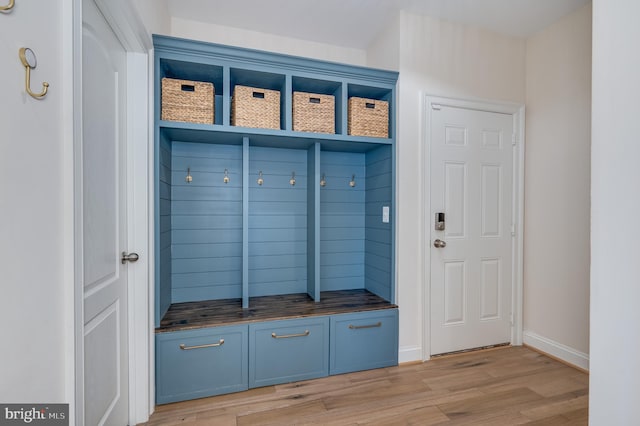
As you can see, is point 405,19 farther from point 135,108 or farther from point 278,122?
point 135,108

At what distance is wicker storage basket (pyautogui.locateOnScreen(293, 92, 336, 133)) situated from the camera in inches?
90.8

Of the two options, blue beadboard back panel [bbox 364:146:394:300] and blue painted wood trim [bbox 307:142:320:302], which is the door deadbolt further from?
blue painted wood trim [bbox 307:142:320:302]

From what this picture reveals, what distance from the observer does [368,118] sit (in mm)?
2447

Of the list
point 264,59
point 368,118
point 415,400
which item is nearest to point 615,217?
point 415,400

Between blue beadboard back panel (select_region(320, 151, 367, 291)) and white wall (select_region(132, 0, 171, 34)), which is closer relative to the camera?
white wall (select_region(132, 0, 171, 34))

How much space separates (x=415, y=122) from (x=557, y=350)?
92.1 inches

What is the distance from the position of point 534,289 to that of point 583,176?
111cm

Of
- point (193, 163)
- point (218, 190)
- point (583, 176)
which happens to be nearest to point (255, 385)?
point (218, 190)

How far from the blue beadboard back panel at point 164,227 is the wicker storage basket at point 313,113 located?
3.25 feet

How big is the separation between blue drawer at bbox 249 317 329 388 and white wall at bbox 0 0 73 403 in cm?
127

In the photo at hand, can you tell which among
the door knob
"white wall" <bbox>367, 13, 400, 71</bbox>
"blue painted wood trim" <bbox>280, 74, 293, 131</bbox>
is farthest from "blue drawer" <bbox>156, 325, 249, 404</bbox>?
"white wall" <bbox>367, 13, 400, 71</bbox>

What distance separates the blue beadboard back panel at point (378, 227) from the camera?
8.28ft

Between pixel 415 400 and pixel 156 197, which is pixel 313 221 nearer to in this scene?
pixel 156 197

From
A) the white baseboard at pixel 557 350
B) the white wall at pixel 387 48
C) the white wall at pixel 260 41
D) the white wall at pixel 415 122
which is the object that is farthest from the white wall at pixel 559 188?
the white wall at pixel 260 41
